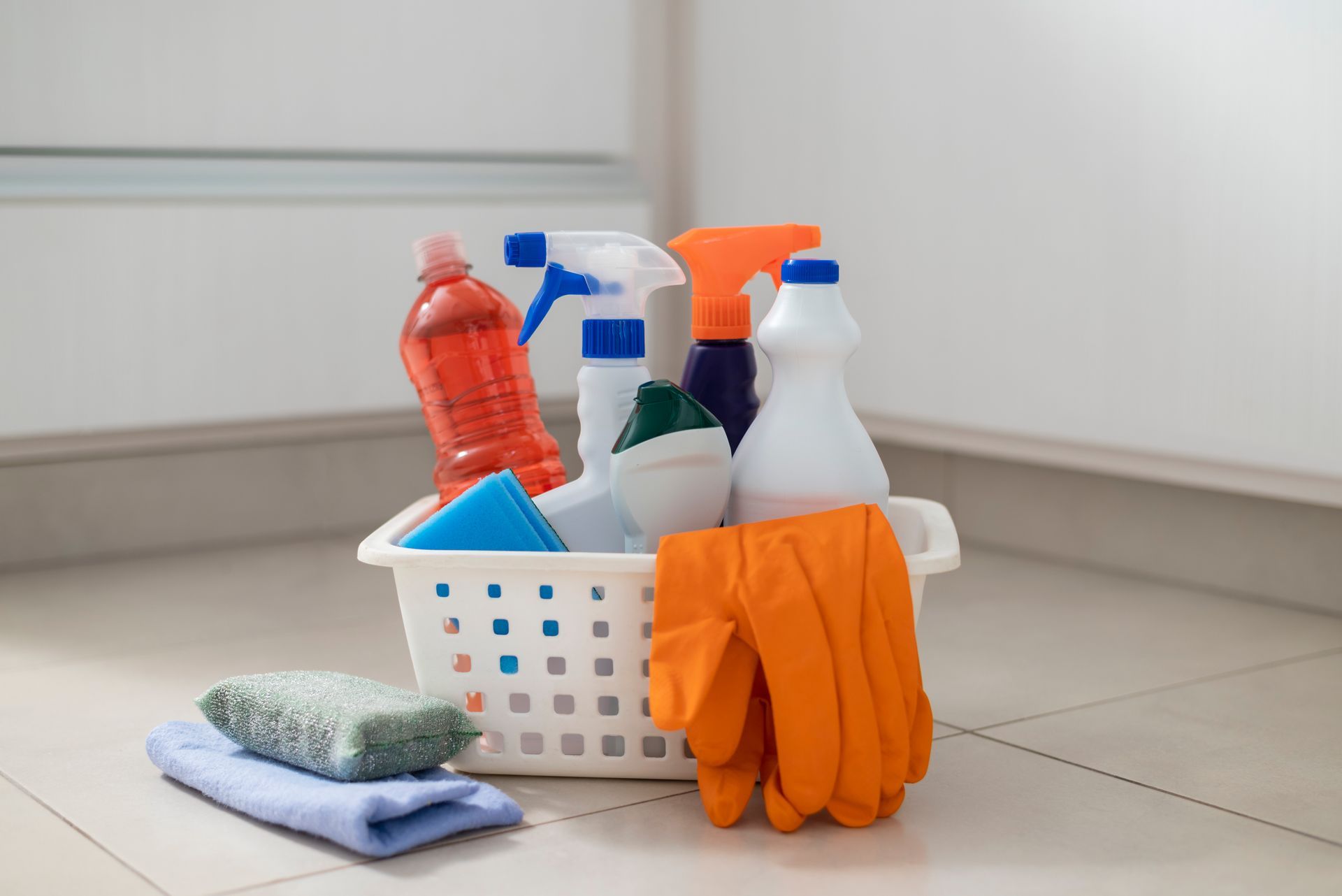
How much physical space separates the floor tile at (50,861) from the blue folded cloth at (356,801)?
0.07 metres

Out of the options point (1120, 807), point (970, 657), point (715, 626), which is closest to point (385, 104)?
point (970, 657)

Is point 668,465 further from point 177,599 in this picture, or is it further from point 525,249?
point 177,599

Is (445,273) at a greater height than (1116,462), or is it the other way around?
(445,273)

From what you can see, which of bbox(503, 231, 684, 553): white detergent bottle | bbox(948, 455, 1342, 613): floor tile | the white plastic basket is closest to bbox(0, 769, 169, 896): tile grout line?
the white plastic basket

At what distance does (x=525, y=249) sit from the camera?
0.84 m

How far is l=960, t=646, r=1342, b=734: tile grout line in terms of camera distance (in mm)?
947

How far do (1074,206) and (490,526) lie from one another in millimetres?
779

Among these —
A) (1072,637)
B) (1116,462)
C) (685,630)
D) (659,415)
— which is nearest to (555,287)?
(659,415)

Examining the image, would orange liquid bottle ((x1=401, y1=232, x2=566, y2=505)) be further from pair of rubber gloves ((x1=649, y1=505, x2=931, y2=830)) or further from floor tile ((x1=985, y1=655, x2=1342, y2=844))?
floor tile ((x1=985, y1=655, x2=1342, y2=844))

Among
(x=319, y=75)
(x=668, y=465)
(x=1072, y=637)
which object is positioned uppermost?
(x=319, y=75)

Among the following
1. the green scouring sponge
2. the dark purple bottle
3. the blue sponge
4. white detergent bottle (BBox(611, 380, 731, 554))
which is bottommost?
the green scouring sponge

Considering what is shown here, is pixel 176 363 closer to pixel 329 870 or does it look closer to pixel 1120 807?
pixel 329 870

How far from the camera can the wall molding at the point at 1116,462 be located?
1.19 m

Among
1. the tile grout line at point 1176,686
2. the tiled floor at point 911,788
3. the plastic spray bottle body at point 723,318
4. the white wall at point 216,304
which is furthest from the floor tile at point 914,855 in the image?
the white wall at point 216,304
